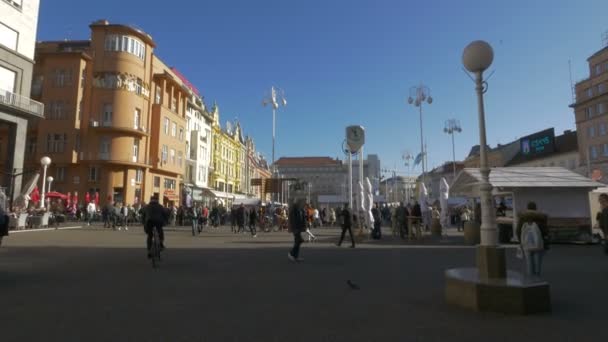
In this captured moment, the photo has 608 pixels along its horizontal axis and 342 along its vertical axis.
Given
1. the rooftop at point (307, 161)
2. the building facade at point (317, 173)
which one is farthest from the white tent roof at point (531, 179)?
the rooftop at point (307, 161)

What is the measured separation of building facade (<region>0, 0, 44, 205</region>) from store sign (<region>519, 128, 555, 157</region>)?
72585mm

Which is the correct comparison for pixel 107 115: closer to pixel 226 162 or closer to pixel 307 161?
pixel 226 162

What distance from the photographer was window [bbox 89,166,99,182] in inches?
1608

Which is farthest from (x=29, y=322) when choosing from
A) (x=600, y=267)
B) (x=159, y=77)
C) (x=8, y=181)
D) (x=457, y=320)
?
(x=159, y=77)

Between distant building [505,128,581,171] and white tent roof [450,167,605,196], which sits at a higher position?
distant building [505,128,581,171]

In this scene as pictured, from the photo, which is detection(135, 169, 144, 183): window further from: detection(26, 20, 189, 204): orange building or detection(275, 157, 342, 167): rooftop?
detection(275, 157, 342, 167): rooftop

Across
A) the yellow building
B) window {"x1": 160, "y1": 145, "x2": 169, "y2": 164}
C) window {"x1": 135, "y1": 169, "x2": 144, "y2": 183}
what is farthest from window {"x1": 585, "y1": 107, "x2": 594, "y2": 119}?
window {"x1": 135, "y1": 169, "x2": 144, "y2": 183}

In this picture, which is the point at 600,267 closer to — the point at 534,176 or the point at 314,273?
the point at 314,273

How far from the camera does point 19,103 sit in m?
29.2

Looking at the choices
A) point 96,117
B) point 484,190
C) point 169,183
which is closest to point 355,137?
point 484,190

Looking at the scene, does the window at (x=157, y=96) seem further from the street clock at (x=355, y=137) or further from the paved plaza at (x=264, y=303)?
the paved plaza at (x=264, y=303)

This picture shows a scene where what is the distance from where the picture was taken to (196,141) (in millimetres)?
A: 60281

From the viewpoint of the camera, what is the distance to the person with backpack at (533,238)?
752 cm

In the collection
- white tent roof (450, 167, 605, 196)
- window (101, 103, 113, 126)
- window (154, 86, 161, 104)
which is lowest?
white tent roof (450, 167, 605, 196)
